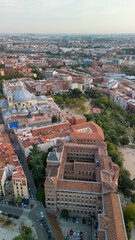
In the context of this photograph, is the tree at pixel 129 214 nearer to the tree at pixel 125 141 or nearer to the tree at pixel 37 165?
the tree at pixel 37 165

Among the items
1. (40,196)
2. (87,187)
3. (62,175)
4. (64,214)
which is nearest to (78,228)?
(64,214)

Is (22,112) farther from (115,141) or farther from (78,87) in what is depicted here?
(78,87)

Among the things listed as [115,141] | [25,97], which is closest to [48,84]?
[25,97]

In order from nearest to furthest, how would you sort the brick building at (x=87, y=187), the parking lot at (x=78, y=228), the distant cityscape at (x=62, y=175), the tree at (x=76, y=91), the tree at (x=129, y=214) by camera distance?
the brick building at (x=87, y=187) → the parking lot at (x=78, y=228) → the distant cityscape at (x=62, y=175) → the tree at (x=129, y=214) → the tree at (x=76, y=91)

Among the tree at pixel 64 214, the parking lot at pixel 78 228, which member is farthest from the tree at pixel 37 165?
the parking lot at pixel 78 228

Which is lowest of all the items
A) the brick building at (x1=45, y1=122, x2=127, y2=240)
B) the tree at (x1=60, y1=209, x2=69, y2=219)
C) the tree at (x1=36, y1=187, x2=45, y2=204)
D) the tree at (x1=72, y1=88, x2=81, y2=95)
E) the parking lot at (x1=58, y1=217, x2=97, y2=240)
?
the parking lot at (x1=58, y1=217, x2=97, y2=240)

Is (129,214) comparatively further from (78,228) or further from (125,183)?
(78,228)

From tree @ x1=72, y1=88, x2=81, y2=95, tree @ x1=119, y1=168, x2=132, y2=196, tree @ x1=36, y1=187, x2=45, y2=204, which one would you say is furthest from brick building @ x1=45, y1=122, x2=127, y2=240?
tree @ x1=72, y1=88, x2=81, y2=95

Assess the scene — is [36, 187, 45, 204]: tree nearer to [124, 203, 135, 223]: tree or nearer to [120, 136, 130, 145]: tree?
[124, 203, 135, 223]: tree
